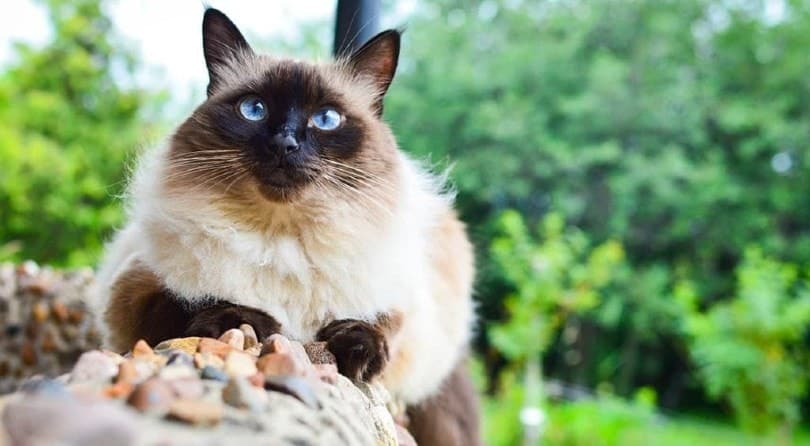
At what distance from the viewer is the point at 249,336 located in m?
1.02

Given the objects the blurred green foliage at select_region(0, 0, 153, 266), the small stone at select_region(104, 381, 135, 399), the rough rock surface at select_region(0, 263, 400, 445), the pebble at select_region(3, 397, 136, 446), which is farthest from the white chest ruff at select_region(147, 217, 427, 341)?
the blurred green foliage at select_region(0, 0, 153, 266)

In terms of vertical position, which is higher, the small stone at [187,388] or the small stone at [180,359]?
the small stone at [180,359]

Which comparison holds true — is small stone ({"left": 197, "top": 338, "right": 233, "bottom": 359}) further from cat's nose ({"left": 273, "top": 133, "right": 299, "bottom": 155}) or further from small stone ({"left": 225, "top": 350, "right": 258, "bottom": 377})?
cat's nose ({"left": 273, "top": 133, "right": 299, "bottom": 155})

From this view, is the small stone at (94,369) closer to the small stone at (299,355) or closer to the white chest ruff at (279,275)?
the small stone at (299,355)

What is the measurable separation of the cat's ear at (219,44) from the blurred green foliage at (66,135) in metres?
2.54

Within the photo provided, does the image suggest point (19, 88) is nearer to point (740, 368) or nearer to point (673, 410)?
point (740, 368)

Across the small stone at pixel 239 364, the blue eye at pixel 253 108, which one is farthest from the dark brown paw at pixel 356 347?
the blue eye at pixel 253 108

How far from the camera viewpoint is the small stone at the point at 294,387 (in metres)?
0.75

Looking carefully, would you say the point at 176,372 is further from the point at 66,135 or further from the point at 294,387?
the point at 66,135

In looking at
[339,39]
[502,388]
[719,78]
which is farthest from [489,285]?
[339,39]

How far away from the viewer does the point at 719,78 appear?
13.7ft

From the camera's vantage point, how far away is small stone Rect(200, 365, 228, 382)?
753 millimetres

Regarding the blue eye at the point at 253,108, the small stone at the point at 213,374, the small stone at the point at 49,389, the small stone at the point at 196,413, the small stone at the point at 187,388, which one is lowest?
the small stone at the point at 49,389

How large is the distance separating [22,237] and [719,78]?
3.99 m
